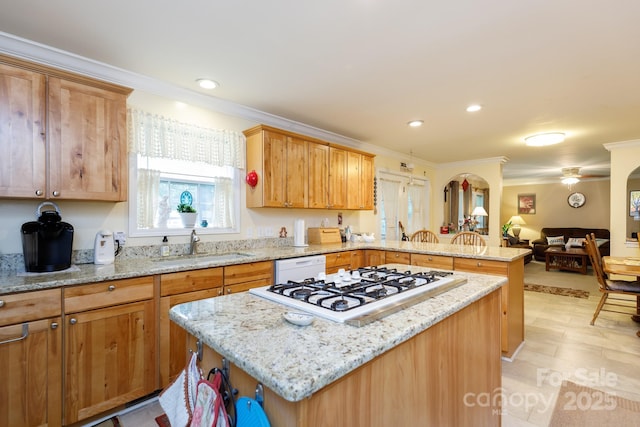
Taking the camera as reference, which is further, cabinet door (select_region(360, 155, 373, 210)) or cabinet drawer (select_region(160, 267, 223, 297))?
cabinet door (select_region(360, 155, 373, 210))

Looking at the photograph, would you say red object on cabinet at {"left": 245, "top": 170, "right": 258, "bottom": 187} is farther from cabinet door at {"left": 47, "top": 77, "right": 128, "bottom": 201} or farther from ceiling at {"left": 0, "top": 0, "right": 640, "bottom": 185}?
cabinet door at {"left": 47, "top": 77, "right": 128, "bottom": 201}

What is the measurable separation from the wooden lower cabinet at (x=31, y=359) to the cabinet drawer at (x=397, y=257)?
3.01m

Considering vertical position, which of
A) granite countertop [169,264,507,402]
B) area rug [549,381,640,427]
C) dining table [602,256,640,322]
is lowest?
area rug [549,381,640,427]

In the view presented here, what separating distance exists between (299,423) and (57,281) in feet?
5.83

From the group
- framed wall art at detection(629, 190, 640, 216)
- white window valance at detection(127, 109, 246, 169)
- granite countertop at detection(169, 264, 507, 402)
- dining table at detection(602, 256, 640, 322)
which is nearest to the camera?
granite countertop at detection(169, 264, 507, 402)

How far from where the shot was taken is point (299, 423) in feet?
2.32

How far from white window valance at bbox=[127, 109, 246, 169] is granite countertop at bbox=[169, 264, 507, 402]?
198cm

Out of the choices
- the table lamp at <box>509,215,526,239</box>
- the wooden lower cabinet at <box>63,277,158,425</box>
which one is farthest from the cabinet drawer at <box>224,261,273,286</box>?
the table lamp at <box>509,215,526,239</box>

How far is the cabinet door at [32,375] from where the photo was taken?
5.32ft

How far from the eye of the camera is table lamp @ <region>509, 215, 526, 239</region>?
940 cm

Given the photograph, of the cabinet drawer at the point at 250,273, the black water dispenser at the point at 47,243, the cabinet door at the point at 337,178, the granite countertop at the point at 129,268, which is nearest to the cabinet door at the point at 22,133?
the black water dispenser at the point at 47,243

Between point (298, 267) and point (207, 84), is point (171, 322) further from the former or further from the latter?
point (207, 84)

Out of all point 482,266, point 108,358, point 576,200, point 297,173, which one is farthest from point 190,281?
point 576,200

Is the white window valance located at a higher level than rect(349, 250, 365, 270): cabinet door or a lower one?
higher
